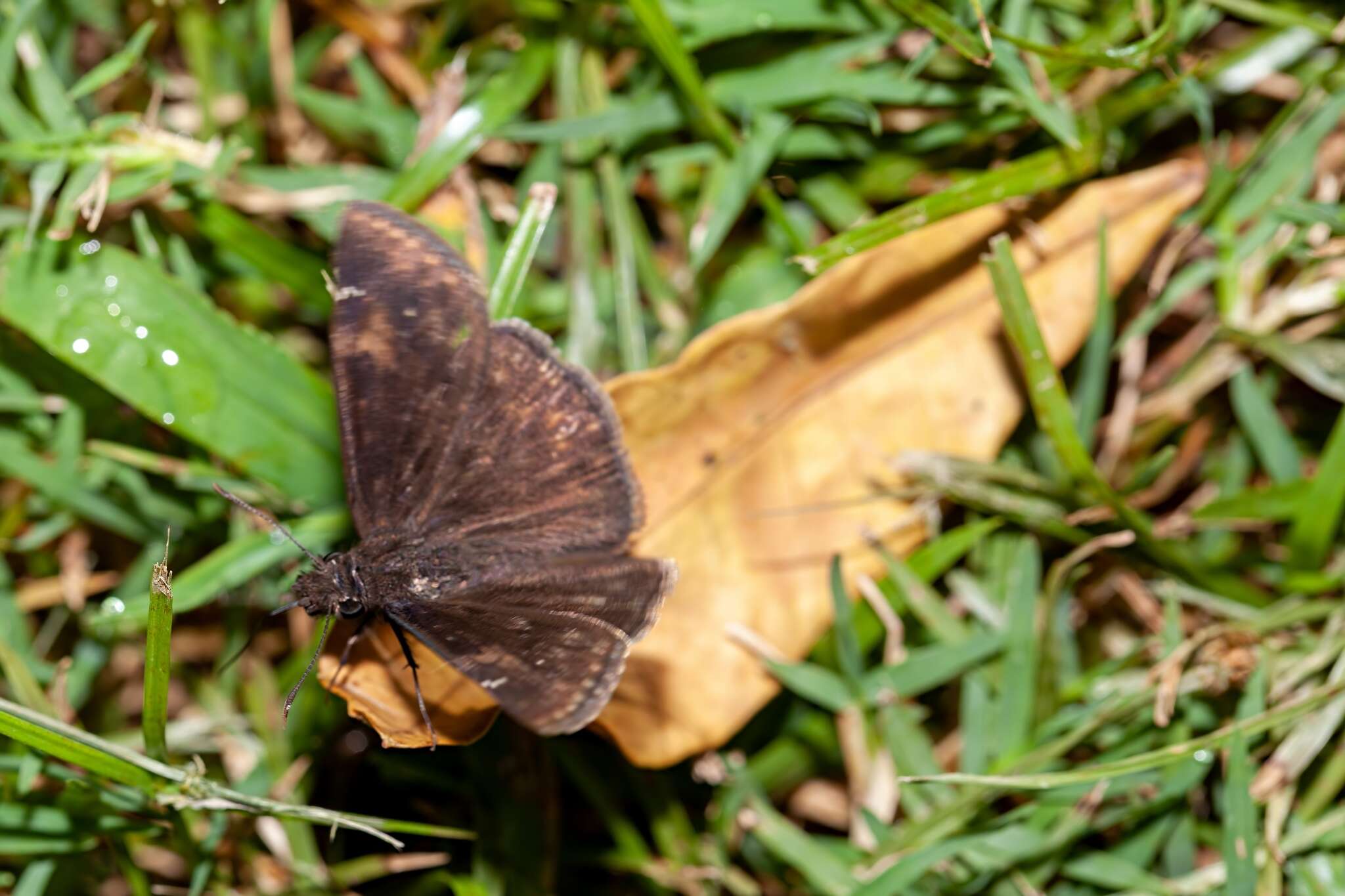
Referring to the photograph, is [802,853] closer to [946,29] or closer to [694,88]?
[694,88]

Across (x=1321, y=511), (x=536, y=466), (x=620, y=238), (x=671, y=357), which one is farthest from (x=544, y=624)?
(x=1321, y=511)

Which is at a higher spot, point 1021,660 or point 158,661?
point 158,661

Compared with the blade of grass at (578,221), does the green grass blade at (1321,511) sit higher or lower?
lower

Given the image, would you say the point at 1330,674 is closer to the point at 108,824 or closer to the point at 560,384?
the point at 560,384

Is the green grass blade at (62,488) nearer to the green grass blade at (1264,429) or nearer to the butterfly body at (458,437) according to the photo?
the butterfly body at (458,437)

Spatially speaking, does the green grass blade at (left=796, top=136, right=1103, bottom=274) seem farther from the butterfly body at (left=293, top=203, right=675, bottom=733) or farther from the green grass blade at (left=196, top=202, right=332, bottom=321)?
the green grass blade at (left=196, top=202, right=332, bottom=321)

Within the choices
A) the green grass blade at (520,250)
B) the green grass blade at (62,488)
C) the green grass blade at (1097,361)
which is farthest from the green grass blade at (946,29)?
the green grass blade at (62,488)

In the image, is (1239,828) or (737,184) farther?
(737,184)

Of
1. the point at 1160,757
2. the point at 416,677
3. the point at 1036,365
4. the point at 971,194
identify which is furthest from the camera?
the point at 971,194
